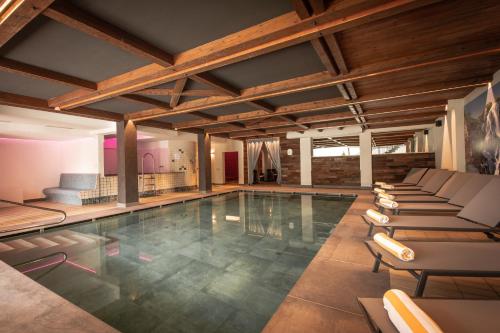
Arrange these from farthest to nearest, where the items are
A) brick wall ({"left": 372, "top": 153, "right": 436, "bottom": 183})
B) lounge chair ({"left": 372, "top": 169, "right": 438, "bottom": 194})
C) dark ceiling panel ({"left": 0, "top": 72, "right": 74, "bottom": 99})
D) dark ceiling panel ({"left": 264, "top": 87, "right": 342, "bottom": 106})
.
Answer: brick wall ({"left": 372, "top": 153, "right": 436, "bottom": 183}), lounge chair ({"left": 372, "top": 169, "right": 438, "bottom": 194}), dark ceiling panel ({"left": 264, "top": 87, "right": 342, "bottom": 106}), dark ceiling panel ({"left": 0, "top": 72, "right": 74, "bottom": 99})

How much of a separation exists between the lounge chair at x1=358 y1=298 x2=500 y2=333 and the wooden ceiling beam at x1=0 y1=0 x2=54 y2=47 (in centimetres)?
311

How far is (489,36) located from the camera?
2863 mm

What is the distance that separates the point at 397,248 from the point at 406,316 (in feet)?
2.78

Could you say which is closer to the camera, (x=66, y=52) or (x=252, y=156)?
(x=66, y=52)

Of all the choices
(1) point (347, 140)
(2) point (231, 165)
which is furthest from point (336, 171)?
(2) point (231, 165)

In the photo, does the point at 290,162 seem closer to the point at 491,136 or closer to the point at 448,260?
the point at 491,136

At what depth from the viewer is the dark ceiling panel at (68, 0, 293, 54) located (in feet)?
7.13

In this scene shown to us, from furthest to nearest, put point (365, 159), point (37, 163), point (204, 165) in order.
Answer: point (365, 159)
point (204, 165)
point (37, 163)

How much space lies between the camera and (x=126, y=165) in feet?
22.2

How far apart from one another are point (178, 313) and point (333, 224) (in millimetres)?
3468

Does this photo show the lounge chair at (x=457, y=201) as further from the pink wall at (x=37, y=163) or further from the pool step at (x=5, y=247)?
the pink wall at (x=37, y=163)

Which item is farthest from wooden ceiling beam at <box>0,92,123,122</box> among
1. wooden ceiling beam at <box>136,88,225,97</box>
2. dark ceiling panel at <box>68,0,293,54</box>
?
dark ceiling panel at <box>68,0,293,54</box>

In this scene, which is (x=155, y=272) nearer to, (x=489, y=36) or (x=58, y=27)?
(x=58, y=27)

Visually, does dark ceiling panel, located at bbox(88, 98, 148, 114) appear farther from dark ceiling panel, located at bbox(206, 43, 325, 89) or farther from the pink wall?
the pink wall
